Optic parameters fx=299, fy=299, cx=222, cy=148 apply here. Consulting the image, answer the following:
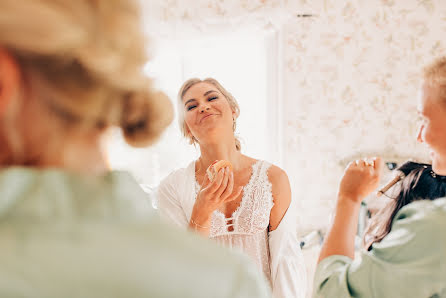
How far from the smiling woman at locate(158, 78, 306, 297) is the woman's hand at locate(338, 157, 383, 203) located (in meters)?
0.41

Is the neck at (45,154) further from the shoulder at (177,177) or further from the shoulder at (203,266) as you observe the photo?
the shoulder at (177,177)

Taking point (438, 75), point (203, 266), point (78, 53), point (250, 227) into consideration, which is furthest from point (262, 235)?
point (78, 53)

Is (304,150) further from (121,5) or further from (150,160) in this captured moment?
(121,5)

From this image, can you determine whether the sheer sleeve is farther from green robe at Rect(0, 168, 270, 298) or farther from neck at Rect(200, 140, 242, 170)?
green robe at Rect(0, 168, 270, 298)

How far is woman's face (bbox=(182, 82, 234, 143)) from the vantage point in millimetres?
1210

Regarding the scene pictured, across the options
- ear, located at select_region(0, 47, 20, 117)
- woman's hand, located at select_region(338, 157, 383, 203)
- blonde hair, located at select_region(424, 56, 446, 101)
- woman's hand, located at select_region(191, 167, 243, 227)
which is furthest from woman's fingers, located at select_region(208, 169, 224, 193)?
ear, located at select_region(0, 47, 20, 117)

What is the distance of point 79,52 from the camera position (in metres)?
0.31

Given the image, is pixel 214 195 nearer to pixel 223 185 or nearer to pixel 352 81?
pixel 223 185

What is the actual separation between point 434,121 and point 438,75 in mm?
102

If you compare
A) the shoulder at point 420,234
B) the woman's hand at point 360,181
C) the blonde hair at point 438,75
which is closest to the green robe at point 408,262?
the shoulder at point 420,234

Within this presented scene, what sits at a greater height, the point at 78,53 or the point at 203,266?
the point at 78,53

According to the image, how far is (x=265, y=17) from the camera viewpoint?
2.06m

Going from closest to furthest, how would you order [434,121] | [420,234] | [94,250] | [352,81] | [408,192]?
[94,250] < [420,234] < [434,121] < [408,192] < [352,81]

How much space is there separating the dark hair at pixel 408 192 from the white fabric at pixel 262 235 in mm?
289
